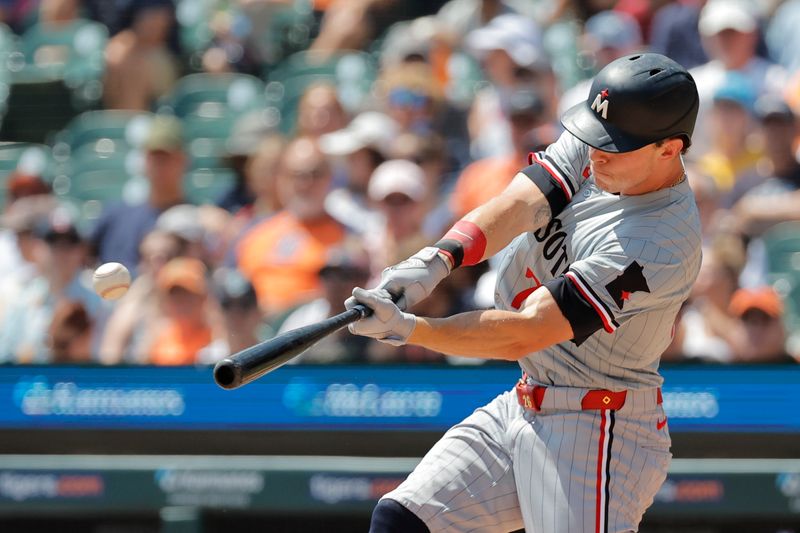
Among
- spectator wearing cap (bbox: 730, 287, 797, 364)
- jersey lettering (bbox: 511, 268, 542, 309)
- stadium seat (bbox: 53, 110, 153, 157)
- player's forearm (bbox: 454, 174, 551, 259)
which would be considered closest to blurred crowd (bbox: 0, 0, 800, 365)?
spectator wearing cap (bbox: 730, 287, 797, 364)

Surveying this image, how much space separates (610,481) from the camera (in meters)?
3.28

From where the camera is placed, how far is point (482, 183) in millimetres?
6016

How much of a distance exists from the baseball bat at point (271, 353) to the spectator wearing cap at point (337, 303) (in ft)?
9.38

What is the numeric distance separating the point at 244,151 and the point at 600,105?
3738mm

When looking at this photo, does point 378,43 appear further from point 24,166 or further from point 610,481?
point 610,481

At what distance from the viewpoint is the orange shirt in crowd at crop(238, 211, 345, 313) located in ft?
19.8

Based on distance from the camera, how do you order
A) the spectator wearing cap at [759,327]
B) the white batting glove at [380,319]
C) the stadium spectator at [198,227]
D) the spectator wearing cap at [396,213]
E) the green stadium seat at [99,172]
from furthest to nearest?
the green stadium seat at [99,172]
the stadium spectator at [198,227]
the spectator wearing cap at [396,213]
the spectator wearing cap at [759,327]
the white batting glove at [380,319]

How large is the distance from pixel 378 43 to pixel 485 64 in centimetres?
66

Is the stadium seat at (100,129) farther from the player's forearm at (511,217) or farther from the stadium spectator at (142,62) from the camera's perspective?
the player's forearm at (511,217)

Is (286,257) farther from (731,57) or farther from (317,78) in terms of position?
(731,57)

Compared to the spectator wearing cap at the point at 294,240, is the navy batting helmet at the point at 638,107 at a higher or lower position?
lower

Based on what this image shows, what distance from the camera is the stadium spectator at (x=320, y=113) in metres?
6.57

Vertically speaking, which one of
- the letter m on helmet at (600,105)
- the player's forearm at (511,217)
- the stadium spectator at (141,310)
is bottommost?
the player's forearm at (511,217)

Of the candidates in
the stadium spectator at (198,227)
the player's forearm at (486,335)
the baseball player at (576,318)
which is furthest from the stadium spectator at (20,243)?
the player's forearm at (486,335)
